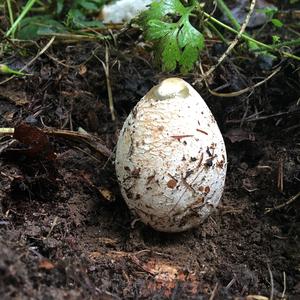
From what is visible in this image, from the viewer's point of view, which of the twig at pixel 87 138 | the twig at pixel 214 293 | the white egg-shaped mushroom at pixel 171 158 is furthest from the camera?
the twig at pixel 87 138

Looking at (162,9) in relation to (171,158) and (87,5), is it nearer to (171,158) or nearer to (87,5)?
(171,158)

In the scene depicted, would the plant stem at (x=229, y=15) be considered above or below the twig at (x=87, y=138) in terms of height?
above

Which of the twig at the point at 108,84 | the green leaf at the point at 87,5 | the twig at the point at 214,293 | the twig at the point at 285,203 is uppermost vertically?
the green leaf at the point at 87,5

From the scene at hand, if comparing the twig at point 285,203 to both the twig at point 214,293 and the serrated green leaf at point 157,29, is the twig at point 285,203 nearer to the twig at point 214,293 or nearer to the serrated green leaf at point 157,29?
the twig at point 214,293

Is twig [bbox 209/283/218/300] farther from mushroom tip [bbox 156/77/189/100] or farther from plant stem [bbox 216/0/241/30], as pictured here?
plant stem [bbox 216/0/241/30]

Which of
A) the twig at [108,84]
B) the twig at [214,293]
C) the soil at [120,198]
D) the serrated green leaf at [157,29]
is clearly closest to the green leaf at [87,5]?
the soil at [120,198]

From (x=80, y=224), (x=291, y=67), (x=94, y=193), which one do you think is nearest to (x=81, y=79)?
(x=94, y=193)
